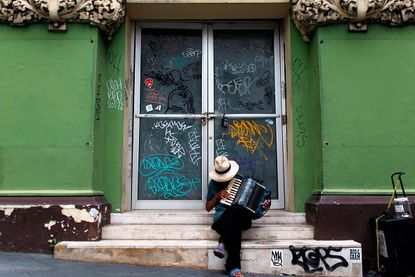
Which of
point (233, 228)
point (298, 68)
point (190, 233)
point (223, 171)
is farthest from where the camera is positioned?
point (298, 68)

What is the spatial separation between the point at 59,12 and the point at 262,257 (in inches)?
160

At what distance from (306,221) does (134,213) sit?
7.58 feet

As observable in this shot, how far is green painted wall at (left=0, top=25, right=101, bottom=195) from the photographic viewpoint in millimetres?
6133

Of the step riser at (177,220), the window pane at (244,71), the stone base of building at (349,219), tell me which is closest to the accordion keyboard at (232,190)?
the step riser at (177,220)

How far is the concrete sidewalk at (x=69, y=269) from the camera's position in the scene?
5121 mm

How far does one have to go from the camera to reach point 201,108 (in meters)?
7.04

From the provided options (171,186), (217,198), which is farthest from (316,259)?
(171,186)

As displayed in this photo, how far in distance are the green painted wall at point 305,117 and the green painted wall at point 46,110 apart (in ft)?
9.03

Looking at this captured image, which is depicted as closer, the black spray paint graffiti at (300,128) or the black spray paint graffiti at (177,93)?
the black spray paint graffiti at (300,128)

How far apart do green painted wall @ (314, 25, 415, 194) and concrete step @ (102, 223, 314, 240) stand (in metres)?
0.72

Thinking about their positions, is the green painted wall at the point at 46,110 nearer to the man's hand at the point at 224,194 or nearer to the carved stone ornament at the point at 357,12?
the man's hand at the point at 224,194

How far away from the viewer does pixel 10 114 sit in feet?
20.5

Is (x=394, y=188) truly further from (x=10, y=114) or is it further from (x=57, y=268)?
(x=10, y=114)

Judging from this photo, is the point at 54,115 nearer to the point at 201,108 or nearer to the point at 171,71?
the point at 171,71
